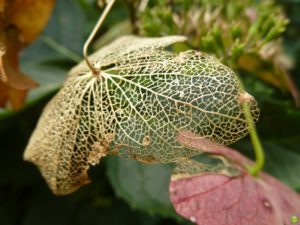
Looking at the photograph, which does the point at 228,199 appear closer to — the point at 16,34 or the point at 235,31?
the point at 235,31

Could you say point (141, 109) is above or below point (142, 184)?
above

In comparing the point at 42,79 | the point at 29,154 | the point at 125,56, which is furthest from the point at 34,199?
the point at 125,56

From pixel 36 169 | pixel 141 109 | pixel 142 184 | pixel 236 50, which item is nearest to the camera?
pixel 141 109

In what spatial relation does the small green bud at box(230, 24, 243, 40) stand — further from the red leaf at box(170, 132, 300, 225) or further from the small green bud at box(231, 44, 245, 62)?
A: the red leaf at box(170, 132, 300, 225)

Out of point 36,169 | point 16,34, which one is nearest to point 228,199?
point 16,34

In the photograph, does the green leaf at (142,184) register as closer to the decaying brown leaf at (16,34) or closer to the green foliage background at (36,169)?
the green foliage background at (36,169)

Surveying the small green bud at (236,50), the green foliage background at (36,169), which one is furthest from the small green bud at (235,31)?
the green foliage background at (36,169)
